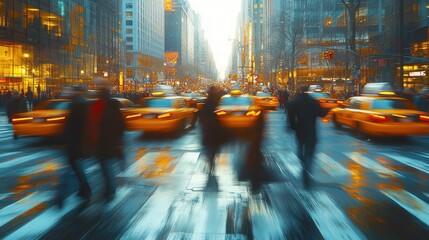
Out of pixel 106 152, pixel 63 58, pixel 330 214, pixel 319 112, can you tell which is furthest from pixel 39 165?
pixel 63 58

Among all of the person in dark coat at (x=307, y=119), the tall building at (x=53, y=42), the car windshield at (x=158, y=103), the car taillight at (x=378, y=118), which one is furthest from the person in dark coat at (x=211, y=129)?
the tall building at (x=53, y=42)

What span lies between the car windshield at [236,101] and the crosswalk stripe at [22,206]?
1077 centimetres

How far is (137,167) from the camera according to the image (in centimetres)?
1086

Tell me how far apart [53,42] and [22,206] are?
167 ft

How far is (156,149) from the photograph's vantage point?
1414 centimetres

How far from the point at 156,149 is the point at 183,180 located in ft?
16.4

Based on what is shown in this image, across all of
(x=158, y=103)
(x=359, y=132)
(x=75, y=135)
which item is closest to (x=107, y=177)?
(x=75, y=135)

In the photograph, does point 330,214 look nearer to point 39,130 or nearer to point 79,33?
point 39,130

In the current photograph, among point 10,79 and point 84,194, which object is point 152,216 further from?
point 10,79

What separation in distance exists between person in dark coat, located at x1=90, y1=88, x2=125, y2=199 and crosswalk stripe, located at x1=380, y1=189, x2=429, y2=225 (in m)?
4.56

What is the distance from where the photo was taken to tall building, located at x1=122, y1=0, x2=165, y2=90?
122m

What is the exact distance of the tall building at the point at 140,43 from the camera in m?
122

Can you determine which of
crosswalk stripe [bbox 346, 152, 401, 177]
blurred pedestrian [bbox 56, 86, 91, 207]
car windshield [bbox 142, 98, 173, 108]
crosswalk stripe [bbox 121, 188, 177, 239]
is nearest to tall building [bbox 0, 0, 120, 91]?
car windshield [bbox 142, 98, 173, 108]

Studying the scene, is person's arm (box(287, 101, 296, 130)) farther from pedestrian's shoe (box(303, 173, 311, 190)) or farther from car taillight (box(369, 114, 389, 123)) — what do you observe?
car taillight (box(369, 114, 389, 123))
